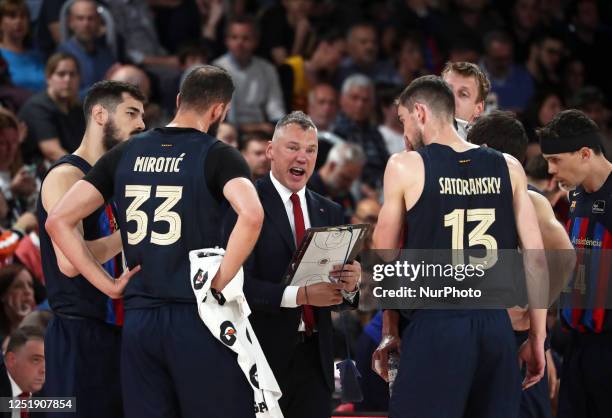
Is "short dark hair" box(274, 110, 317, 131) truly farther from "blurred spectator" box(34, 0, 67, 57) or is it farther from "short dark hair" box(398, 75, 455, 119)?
"blurred spectator" box(34, 0, 67, 57)

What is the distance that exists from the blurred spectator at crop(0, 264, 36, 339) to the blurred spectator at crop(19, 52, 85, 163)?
218 centimetres

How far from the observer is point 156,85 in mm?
11414

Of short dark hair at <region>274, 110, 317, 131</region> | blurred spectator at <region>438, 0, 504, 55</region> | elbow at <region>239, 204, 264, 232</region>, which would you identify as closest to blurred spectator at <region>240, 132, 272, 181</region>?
short dark hair at <region>274, 110, 317, 131</region>

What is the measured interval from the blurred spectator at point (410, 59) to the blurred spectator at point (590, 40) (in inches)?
89.9

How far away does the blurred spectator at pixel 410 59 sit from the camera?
1321 centimetres

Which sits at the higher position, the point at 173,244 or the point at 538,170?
the point at 538,170

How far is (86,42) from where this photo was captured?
37.0 ft

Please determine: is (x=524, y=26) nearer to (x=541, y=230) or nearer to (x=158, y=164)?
(x=541, y=230)

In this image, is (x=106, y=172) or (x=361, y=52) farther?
(x=361, y=52)

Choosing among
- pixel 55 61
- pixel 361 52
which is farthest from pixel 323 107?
pixel 55 61

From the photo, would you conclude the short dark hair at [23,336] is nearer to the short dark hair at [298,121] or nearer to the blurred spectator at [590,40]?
the short dark hair at [298,121]

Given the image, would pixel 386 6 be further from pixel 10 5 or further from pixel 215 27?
pixel 10 5

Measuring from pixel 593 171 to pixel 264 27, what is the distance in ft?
23.6

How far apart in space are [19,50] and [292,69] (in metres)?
3.13
